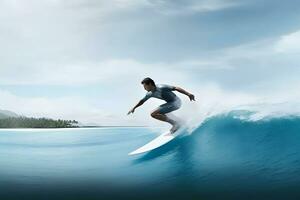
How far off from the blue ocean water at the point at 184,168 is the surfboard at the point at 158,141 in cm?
14

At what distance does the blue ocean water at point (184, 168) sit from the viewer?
9609 mm

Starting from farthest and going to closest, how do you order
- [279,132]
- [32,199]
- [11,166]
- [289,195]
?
1. [11,166]
2. [32,199]
3. [279,132]
4. [289,195]

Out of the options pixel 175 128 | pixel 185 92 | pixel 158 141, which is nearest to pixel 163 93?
pixel 185 92

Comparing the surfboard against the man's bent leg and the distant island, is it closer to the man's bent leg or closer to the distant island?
the man's bent leg

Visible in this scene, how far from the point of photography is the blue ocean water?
378 inches

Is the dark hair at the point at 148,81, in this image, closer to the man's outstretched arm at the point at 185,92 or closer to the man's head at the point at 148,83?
the man's head at the point at 148,83

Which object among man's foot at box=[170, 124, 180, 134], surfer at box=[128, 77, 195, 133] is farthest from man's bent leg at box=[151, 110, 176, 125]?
man's foot at box=[170, 124, 180, 134]

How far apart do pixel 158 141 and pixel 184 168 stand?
1.10 m

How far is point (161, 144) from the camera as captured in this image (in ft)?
34.9

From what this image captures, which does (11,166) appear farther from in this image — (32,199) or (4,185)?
(32,199)

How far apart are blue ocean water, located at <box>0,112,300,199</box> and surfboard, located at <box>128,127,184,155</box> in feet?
0.46

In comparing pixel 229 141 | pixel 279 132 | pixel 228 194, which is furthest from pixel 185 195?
pixel 279 132

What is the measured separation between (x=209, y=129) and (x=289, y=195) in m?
Result: 2.26

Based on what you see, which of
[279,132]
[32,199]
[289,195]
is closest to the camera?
[289,195]
